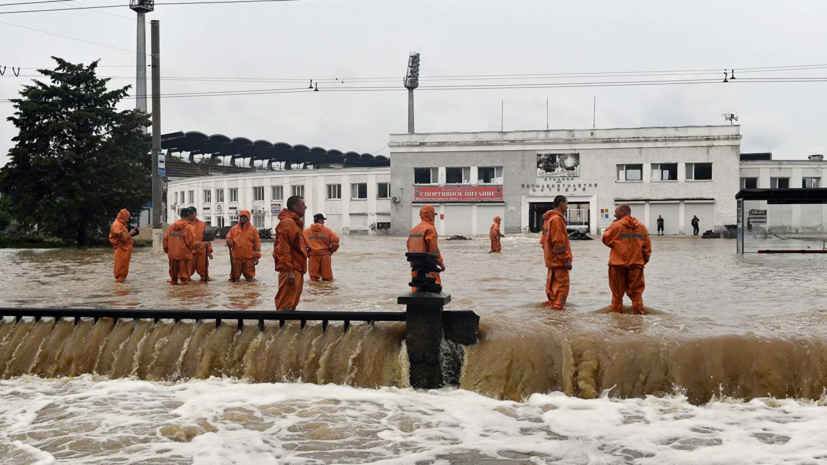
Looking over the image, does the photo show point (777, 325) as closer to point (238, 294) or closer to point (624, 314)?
point (624, 314)

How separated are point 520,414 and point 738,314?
15.5ft

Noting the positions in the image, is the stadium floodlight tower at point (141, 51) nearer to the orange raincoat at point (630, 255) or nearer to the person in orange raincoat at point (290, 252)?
the person in orange raincoat at point (290, 252)

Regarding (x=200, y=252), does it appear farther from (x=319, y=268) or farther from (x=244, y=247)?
(x=319, y=268)

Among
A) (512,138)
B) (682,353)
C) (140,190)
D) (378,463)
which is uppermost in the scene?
(512,138)

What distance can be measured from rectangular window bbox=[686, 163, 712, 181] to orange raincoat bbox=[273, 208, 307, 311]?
143 ft

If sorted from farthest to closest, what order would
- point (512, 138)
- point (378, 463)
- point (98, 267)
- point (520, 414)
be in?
point (512, 138) → point (98, 267) → point (520, 414) → point (378, 463)

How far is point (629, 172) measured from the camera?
160 ft

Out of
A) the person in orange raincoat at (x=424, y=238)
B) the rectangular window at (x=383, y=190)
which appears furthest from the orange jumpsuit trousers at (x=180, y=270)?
the rectangular window at (x=383, y=190)

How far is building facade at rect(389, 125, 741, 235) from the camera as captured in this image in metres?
47.6

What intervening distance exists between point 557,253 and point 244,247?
7168 mm

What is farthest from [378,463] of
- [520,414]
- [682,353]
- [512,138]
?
[512,138]

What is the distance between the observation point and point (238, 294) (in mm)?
13078

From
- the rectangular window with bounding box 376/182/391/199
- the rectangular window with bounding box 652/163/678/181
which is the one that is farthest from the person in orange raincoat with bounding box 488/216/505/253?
the rectangular window with bounding box 376/182/391/199

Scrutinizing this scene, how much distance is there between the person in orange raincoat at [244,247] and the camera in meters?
14.9
